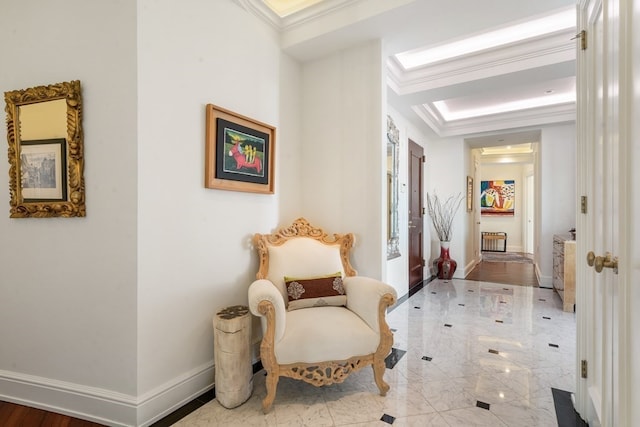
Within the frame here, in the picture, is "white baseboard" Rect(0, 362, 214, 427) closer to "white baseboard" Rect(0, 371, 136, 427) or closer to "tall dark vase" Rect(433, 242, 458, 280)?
"white baseboard" Rect(0, 371, 136, 427)

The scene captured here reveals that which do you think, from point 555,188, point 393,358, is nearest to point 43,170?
point 393,358

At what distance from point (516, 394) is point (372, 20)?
9.26 ft

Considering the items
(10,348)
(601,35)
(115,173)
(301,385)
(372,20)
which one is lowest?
(301,385)

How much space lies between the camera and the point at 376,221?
8.73ft

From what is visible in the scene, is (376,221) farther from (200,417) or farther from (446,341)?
(200,417)

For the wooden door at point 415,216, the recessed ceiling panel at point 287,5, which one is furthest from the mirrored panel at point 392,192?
the recessed ceiling panel at point 287,5

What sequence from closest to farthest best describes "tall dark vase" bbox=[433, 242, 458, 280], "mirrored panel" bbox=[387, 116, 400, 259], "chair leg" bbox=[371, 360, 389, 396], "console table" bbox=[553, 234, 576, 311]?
"chair leg" bbox=[371, 360, 389, 396] → "console table" bbox=[553, 234, 576, 311] → "mirrored panel" bbox=[387, 116, 400, 259] → "tall dark vase" bbox=[433, 242, 458, 280]

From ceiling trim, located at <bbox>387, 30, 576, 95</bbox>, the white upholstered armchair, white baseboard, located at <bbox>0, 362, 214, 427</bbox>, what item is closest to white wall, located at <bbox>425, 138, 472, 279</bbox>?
ceiling trim, located at <bbox>387, 30, 576, 95</bbox>

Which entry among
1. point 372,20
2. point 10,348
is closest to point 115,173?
point 10,348

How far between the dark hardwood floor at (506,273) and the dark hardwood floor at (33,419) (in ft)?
18.2

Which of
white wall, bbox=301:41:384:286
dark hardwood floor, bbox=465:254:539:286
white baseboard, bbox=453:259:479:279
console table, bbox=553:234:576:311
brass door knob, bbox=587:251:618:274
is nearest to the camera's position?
brass door knob, bbox=587:251:618:274

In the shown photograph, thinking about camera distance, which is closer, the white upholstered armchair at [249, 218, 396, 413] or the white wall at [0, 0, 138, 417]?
the white wall at [0, 0, 138, 417]

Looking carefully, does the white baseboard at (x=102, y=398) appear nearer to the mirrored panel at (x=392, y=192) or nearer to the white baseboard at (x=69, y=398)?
the white baseboard at (x=69, y=398)

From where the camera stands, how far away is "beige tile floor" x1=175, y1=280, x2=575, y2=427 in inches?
70.6
